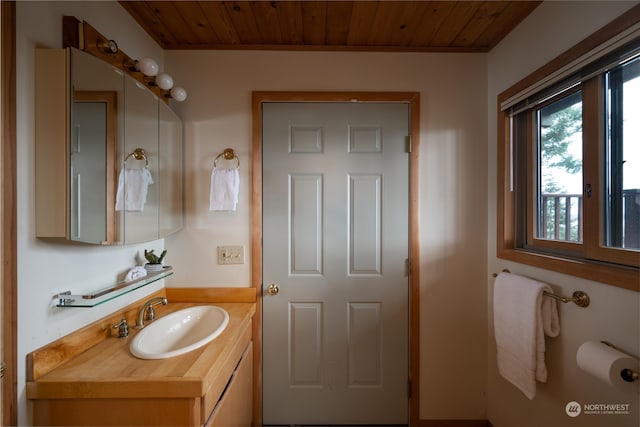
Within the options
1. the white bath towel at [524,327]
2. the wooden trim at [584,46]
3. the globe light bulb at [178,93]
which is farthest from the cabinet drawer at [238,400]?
the wooden trim at [584,46]

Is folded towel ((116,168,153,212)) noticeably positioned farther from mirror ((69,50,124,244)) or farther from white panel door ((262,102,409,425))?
white panel door ((262,102,409,425))

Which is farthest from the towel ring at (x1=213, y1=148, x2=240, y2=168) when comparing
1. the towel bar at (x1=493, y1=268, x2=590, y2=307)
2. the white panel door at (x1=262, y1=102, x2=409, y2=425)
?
the towel bar at (x1=493, y1=268, x2=590, y2=307)

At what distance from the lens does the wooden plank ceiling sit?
4.25 ft

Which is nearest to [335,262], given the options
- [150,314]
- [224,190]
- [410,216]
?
[410,216]

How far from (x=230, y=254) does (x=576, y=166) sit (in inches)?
68.5

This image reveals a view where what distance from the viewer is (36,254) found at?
2.95 feet

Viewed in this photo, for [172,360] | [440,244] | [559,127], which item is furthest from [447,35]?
[172,360]

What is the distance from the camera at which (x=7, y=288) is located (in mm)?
821

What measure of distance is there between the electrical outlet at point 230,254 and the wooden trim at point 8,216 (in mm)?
860

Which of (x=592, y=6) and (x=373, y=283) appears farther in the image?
(x=373, y=283)

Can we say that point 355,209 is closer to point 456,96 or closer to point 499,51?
point 456,96

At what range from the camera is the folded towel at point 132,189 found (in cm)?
112

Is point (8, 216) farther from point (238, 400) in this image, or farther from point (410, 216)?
point (410, 216)

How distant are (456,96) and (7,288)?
2.14 meters
